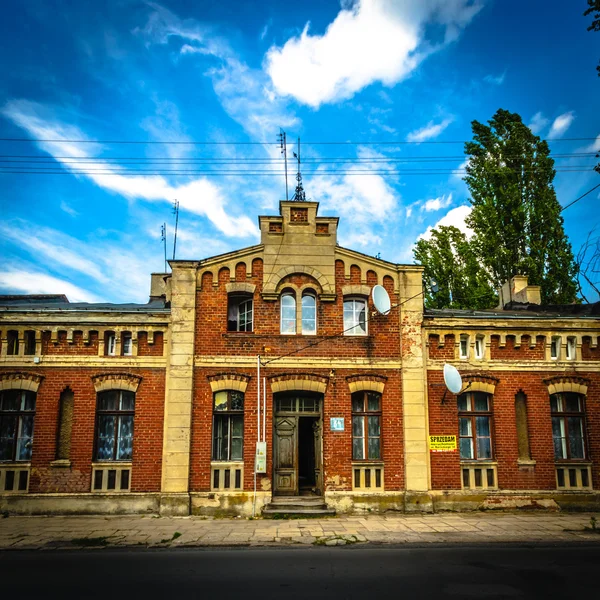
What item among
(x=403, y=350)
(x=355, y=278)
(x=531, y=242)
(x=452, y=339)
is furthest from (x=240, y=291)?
(x=531, y=242)

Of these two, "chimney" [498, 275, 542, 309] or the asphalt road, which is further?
"chimney" [498, 275, 542, 309]

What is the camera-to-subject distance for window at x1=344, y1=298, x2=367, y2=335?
15688mm

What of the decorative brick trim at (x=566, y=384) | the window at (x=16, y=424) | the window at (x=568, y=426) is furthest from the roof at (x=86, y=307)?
the window at (x=568, y=426)

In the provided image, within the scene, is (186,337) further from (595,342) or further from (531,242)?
(531,242)

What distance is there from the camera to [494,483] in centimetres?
1492

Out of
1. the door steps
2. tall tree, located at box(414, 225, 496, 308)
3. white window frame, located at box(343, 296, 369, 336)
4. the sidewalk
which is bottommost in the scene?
the sidewalk

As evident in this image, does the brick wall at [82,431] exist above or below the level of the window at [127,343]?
below

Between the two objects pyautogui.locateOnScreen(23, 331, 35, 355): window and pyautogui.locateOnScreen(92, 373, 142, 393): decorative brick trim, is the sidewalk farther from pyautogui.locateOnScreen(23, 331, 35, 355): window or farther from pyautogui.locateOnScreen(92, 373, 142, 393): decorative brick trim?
pyautogui.locateOnScreen(23, 331, 35, 355): window

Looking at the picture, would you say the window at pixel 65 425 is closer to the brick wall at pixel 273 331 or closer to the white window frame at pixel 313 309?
the brick wall at pixel 273 331

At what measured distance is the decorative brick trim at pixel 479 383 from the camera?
15.4m

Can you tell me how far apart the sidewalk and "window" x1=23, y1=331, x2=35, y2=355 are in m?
4.55

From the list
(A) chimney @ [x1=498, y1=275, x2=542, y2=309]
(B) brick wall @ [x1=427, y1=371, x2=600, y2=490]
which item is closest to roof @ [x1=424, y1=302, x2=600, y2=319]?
(A) chimney @ [x1=498, y1=275, x2=542, y2=309]

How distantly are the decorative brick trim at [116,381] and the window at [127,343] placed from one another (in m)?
0.67

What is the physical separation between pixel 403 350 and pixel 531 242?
47.8 feet
